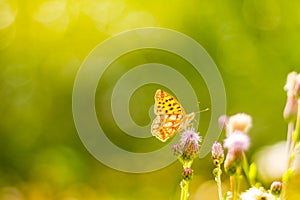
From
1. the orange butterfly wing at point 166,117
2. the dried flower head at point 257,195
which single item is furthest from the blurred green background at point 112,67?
the dried flower head at point 257,195

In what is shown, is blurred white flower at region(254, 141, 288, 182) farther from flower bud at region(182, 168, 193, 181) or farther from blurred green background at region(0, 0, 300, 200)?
flower bud at region(182, 168, 193, 181)

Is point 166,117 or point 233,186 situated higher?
point 166,117

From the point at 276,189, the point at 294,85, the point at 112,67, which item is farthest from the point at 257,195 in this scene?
the point at 112,67

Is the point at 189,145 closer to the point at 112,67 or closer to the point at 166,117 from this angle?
the point at 166,117

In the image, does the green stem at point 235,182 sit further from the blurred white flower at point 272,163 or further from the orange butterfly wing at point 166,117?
the blurred white flower at point 272,163

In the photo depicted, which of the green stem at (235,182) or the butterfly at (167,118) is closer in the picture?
the green stem at (235,182)

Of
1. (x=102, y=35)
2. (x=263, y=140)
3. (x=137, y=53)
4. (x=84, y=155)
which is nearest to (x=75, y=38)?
(x=102, y=35)
